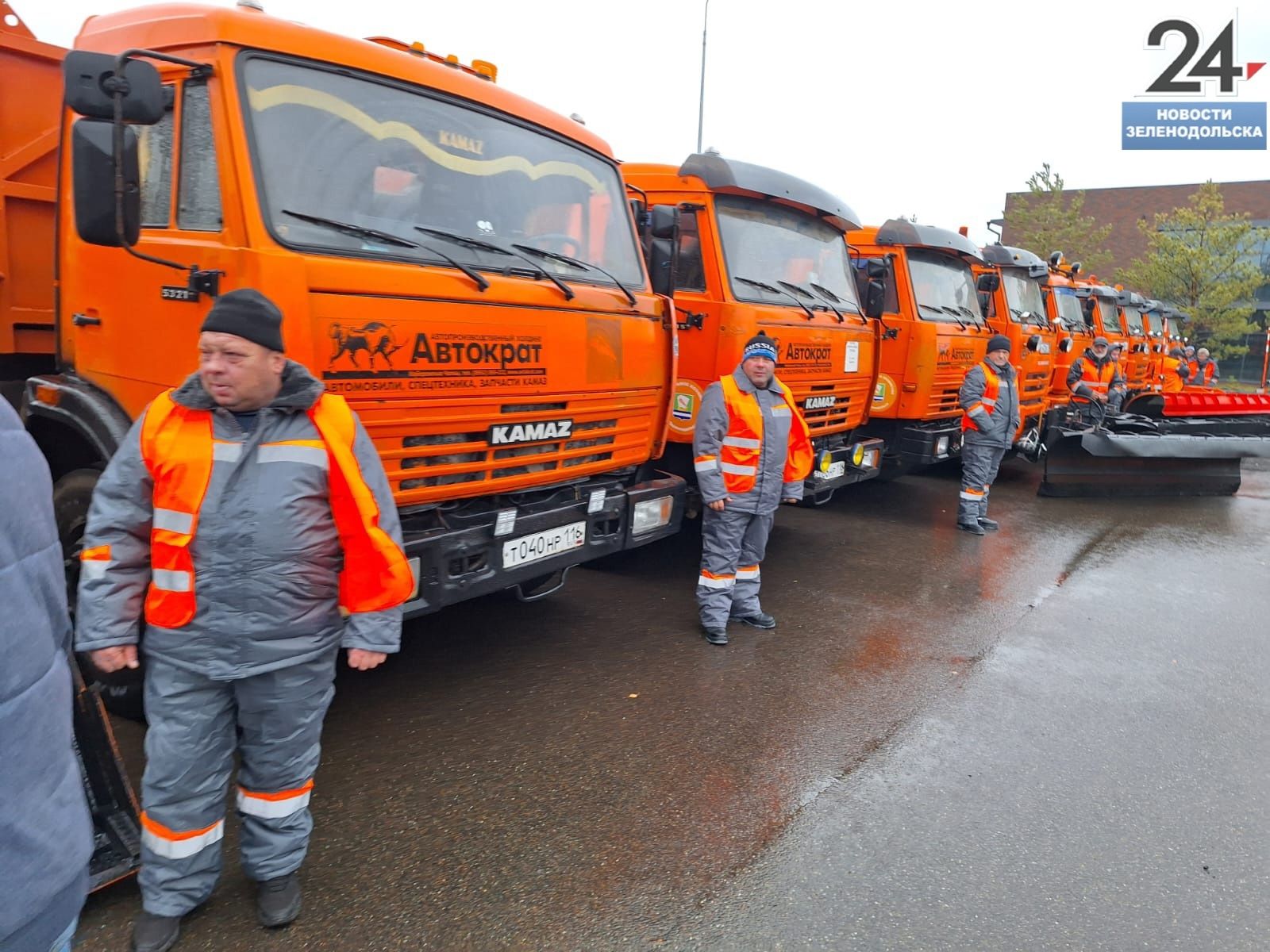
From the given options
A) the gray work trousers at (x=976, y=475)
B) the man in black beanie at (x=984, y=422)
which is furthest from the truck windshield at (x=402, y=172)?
the gray work trousers at (x=976, y=475)

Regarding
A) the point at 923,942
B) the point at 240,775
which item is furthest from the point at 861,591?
the point at 240,775

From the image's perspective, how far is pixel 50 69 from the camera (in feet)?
13.0

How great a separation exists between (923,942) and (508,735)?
1715 mm

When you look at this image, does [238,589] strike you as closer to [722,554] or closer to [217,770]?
[217,770]

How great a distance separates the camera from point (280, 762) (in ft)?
7.40

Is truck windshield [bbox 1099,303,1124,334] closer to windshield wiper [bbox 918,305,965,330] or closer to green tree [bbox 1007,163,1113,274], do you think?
windshield wiper [bbox 918,305,965,330]

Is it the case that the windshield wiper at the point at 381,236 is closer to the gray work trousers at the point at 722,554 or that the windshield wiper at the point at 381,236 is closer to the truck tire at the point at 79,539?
the truck tire at the point at 79,539

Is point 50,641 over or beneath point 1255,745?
over

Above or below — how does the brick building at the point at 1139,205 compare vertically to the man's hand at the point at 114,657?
above

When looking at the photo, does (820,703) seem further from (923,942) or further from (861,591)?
(861,591)

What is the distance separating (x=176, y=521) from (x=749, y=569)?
10.9ft

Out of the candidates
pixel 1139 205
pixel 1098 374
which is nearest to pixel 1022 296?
pixel 1098 374

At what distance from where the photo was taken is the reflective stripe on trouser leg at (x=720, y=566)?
460 centimetres

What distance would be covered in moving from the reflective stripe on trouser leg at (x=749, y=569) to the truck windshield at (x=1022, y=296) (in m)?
6.31
